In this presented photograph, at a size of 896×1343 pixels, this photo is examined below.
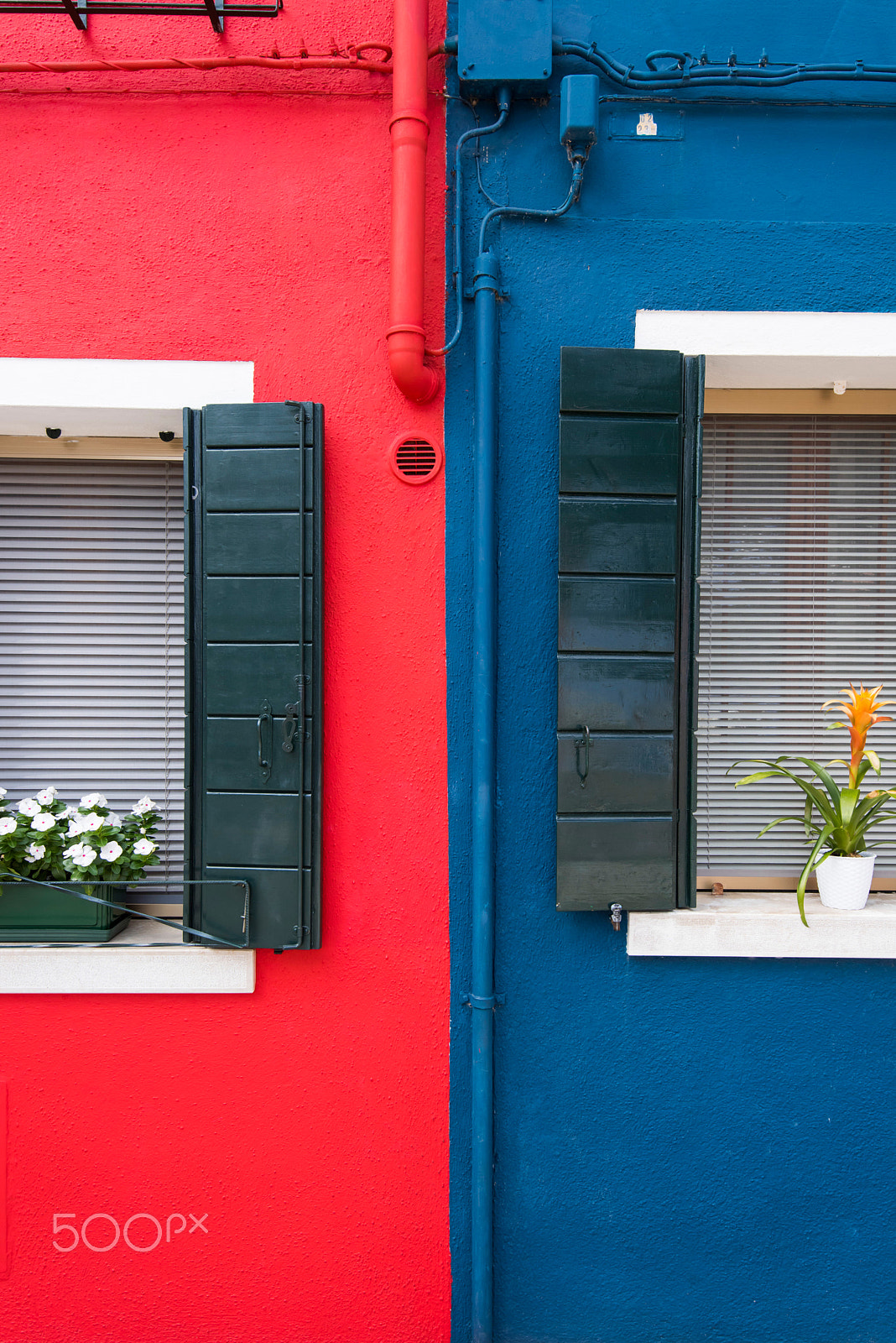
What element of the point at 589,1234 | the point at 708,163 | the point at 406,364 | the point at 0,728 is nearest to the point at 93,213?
the point at 406,364

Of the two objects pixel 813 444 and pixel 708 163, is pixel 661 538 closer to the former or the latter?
pixel 813 444

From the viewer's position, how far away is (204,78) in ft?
7.77

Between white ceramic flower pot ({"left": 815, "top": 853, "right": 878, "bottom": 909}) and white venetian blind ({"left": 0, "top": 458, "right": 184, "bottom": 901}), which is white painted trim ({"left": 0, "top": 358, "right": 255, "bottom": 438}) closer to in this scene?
white venetian blind ({"left": 0, "top": 458, "right": 184, "bottom": 901})

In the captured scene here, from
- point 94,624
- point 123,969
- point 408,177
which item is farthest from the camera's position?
point 94,624

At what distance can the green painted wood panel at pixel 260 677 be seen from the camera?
2283 mm

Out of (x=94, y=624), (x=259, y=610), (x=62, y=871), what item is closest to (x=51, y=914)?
(x=62, y=871)

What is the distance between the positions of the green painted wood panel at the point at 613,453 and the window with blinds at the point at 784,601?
424mm

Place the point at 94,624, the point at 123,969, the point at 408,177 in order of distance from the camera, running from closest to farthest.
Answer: the point at 408,177
the point at 123,969
the point at 94,624

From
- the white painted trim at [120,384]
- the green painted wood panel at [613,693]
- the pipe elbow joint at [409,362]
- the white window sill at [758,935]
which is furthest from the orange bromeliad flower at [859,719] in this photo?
the white painted trim at [120,384]

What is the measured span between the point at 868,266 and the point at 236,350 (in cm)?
193

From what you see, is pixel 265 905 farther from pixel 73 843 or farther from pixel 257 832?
pixel 73 843

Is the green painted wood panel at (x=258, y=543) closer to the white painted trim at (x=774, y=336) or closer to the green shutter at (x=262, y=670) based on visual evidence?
the green shutter at (x=262, y=670)

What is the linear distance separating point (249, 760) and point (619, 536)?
1.26 metres

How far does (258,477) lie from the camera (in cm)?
228
